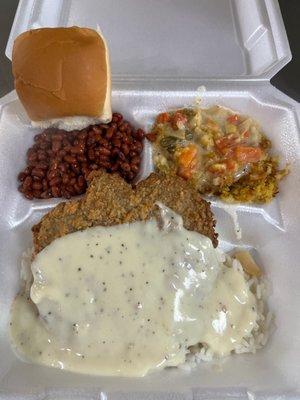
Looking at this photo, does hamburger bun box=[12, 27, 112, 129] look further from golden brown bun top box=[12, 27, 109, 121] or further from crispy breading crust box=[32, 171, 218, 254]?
crispy breading crust box=[32, 171, 218, 254]

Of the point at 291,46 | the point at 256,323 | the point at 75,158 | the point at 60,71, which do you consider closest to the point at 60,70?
the point at 60,71

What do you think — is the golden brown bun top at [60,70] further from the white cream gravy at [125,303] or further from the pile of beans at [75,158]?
the white cream gravy at [125,303]

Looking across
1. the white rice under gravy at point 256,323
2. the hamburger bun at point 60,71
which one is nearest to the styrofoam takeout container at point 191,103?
the white rice under gravy at point 256,323

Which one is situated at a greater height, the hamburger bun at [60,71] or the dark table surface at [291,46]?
the hamburger bun at [60,71]

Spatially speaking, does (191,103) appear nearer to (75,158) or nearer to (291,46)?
(75,158)

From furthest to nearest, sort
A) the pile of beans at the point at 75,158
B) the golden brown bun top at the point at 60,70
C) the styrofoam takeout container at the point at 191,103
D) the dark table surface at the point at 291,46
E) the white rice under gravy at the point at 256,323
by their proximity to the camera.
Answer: the dark table surface at the point at 291,46
the pile of beans at the point at 75,158
the golden brown bun top at the point at 60,70
the white rice under gravy at the point at 256,323
the styrofoam takeout container at the point at 191,103

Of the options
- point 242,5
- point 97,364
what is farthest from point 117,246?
point 242,5

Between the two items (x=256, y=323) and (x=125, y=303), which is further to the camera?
(x=256, y=323)
